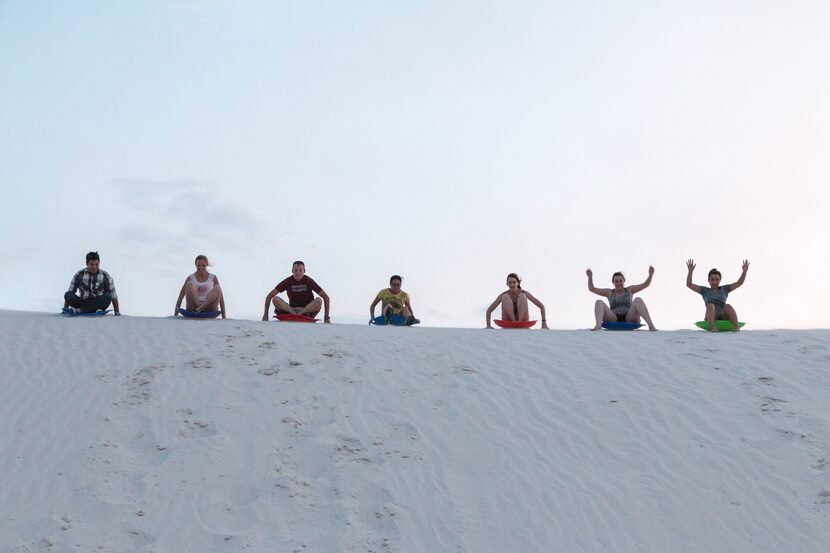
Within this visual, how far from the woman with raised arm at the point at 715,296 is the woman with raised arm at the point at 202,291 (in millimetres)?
6582

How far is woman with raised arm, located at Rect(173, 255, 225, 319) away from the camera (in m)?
11.8

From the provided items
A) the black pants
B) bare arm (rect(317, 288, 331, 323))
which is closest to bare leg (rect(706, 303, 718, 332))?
bare arm (rect(317, 288, 331, 323))

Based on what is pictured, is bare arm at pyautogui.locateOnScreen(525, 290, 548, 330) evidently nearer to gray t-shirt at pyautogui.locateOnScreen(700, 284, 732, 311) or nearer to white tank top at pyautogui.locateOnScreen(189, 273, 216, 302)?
gray t-shirt at pyautogui.locateOnScreen(700, 284, 732, 311)

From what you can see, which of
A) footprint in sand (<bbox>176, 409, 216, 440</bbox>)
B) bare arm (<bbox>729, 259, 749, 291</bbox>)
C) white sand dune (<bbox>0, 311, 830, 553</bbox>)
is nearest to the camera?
white sand dune (<bbox>0, 311, 830, 553</bbox>)

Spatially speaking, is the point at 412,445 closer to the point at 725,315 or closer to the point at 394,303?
the point at 394,303

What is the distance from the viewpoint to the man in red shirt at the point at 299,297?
12.2 meters

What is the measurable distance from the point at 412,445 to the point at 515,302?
5.47 m

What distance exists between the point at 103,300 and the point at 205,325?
1.73 m

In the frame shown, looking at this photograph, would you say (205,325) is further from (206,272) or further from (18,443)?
(18,443)

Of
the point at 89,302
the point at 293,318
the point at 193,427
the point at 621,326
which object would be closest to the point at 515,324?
the point at 621,326

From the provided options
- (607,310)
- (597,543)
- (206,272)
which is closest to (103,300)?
(206,272)

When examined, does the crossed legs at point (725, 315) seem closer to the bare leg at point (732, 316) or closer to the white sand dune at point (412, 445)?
the bare leg at point (732, 316)

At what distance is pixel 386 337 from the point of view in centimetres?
1085

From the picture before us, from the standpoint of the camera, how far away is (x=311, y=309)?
12.2 meters
